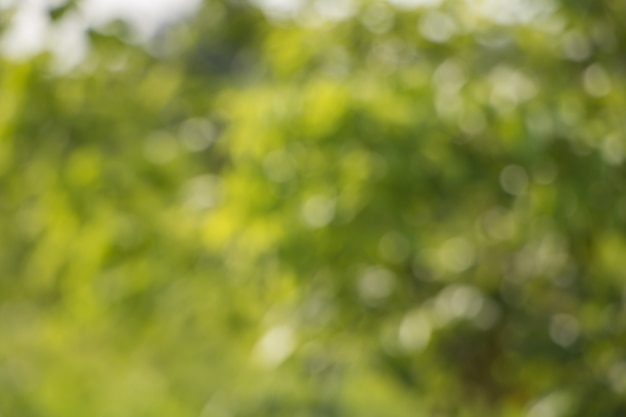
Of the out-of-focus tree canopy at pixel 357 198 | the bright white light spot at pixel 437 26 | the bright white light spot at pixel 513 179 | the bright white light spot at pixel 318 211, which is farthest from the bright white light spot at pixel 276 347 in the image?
the bright white light spot at pixel 437 26

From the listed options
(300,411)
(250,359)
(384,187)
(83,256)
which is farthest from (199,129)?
(300,411)

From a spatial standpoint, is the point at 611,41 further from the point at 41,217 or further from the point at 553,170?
the point at 41,217

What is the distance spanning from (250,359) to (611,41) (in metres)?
0.79

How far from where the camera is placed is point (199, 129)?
1678 mm

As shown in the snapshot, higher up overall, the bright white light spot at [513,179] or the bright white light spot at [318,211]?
the bright white light spot at [318,211]

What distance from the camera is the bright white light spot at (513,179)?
4.18 ft

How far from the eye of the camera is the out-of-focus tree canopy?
3.99 ft

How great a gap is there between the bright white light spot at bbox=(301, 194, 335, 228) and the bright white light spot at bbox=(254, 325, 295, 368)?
217 millimetres

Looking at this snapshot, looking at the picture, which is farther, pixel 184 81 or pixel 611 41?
pixel 184 81

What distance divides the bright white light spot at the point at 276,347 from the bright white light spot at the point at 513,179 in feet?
1.30

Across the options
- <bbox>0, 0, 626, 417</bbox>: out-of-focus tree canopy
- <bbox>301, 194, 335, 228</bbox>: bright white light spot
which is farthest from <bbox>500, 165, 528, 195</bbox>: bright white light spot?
<bbox>301, 194, 335, 228</bbox>: bright white light spot

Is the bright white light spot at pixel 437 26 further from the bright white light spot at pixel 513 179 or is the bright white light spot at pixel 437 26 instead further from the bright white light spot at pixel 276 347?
the bright white light spot at pixel 276 347

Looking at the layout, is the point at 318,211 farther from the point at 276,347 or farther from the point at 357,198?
the point at 276,347

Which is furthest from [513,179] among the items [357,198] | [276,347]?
[276,347]
